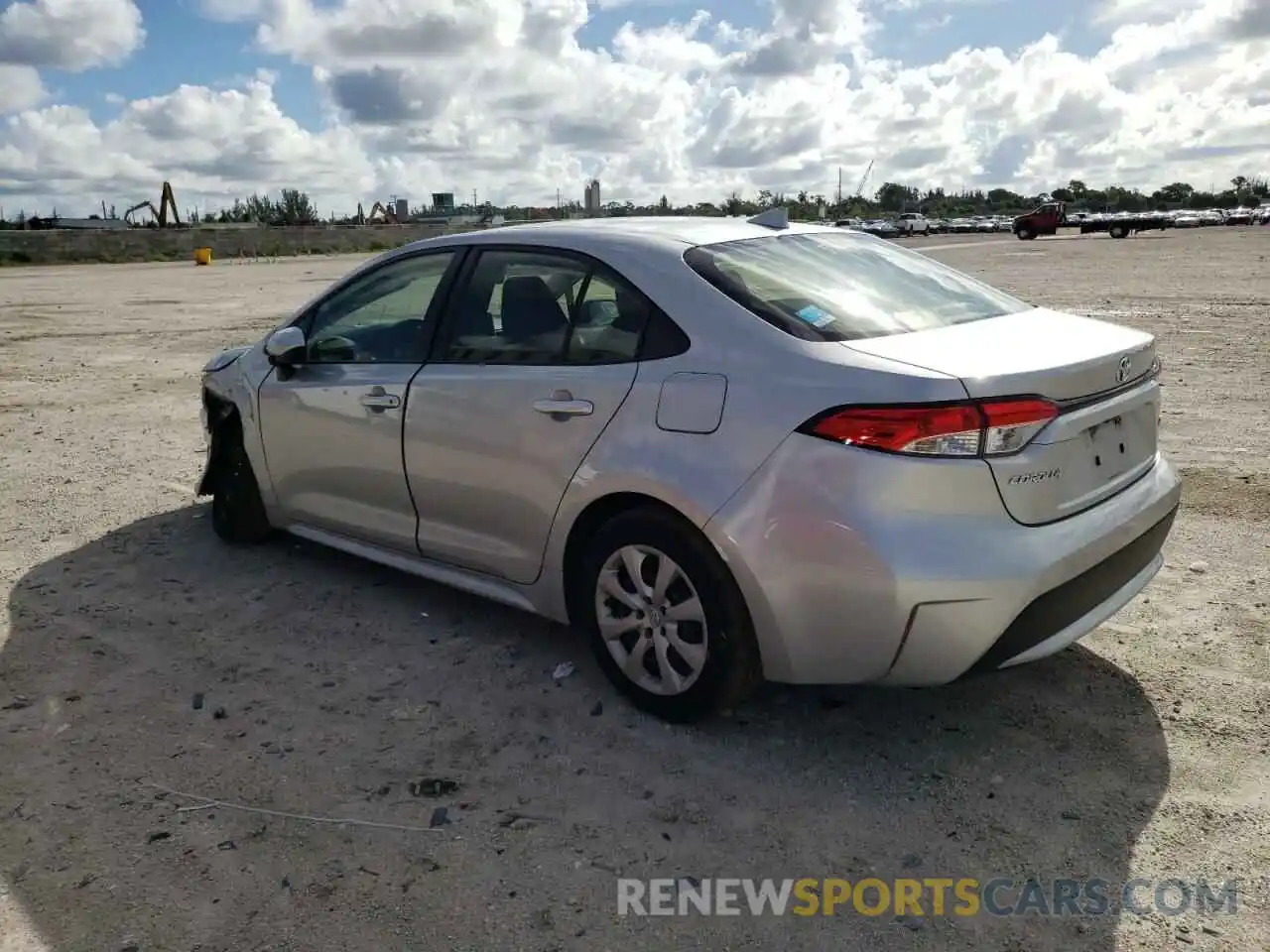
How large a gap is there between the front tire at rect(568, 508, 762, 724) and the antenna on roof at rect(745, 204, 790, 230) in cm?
146

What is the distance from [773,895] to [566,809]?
2.25 ft

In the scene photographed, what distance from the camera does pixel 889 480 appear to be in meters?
2.93

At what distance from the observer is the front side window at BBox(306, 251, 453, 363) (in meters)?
4.42

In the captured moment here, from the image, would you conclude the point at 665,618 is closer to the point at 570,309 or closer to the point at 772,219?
the point at 570,309

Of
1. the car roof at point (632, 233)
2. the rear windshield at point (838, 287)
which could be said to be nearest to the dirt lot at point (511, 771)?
the rear windshield at point (838, 287)

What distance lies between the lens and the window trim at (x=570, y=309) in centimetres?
357

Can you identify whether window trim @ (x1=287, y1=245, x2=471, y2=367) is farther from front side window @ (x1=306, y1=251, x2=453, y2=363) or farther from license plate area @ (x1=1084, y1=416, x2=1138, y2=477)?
license plate area @ (x1=1084, y1=416, x2=1138, y2=477)

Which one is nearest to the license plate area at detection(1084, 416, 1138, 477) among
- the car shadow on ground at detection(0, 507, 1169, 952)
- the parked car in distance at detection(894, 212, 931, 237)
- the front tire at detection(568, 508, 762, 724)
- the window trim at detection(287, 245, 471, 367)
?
the car shadow on ground at detection(0, 507, 1169, 952)

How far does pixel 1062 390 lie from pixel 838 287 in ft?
2.86

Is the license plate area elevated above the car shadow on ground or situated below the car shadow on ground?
above

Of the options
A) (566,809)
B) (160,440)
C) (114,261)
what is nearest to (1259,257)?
(160,440)

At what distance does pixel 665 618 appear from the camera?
11.4ft

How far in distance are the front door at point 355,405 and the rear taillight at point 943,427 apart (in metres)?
2.00

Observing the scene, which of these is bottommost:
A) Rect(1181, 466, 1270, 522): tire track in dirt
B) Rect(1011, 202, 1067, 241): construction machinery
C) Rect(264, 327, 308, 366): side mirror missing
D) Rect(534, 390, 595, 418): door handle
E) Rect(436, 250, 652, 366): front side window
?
Rect(1181, 466, 1270, 522): tire track in dirt
